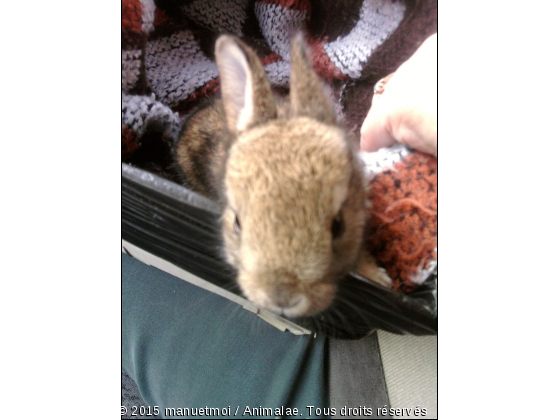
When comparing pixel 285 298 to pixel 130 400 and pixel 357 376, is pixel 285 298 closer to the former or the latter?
pixel 357 376

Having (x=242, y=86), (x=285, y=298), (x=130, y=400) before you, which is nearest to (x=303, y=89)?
(x=242, y=86)

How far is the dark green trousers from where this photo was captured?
829 millimetres

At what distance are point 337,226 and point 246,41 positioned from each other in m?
0.66

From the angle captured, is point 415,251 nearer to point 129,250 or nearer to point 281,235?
point 281,235

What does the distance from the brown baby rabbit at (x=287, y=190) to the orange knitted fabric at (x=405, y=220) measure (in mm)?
67

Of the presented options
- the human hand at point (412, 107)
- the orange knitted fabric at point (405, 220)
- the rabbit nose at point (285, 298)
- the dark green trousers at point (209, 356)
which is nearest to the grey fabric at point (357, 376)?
the dark green trousers at point (209, 356)

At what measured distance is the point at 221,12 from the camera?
105 centimetres

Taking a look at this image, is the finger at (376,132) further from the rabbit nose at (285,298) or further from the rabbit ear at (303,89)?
the rabbit nose at (285,298)

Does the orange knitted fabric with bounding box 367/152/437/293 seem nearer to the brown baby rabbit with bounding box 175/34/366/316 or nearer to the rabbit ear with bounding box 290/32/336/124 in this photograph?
the brown baby rabbit with bounding box 175/34/366/316

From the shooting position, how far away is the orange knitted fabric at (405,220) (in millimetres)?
747

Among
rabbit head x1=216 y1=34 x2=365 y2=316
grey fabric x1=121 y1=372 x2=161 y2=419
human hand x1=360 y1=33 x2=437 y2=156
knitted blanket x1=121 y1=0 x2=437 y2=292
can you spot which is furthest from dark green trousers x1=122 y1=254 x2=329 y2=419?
human hand x1=360 y1=33 x2=437 y2=156

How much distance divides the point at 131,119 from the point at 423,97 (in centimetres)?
67
